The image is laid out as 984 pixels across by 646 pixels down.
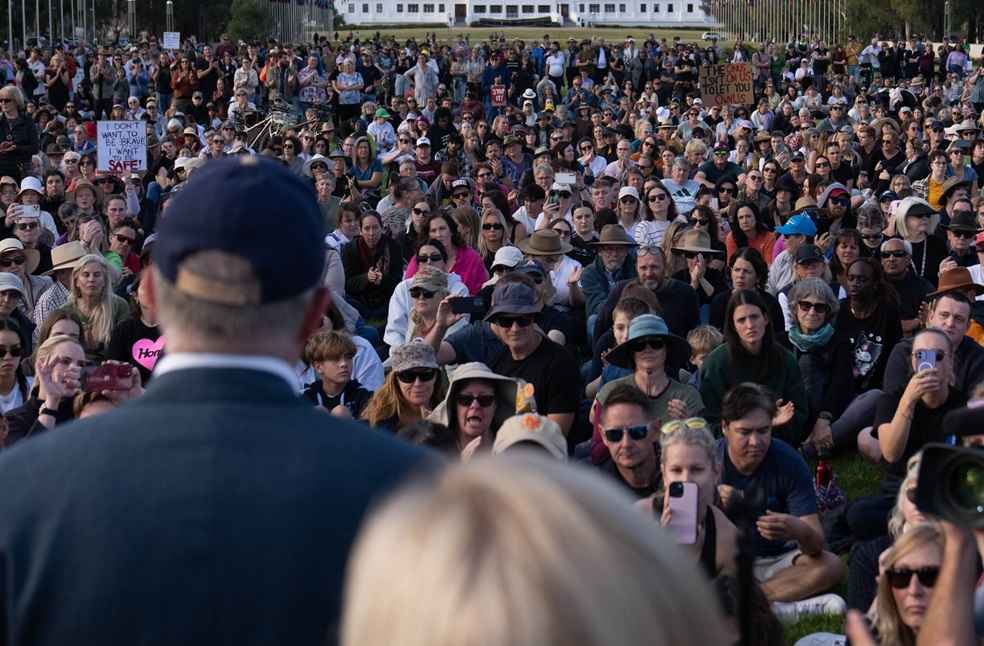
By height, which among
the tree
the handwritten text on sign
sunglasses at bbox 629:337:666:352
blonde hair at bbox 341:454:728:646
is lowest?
sunglasses at bbox 629:337:666:352

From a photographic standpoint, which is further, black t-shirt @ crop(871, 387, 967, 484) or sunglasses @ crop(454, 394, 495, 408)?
black t-shirt @ crop(871, 387, 967, 484)

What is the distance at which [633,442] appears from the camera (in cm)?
689

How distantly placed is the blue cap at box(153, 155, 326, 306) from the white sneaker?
489cm

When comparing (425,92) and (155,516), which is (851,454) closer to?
(155,516)

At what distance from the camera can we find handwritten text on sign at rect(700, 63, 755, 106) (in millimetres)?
27422

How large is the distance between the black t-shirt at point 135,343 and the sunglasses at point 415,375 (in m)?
1.98

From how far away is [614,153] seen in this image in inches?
915

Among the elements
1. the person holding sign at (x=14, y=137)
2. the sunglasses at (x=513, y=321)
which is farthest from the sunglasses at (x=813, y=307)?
the person holding sign at (x=14, y=137)

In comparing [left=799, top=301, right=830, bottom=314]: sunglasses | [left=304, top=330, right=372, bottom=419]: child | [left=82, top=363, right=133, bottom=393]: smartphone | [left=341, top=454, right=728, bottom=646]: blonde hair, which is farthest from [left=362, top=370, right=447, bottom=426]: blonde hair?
[left=341, top=454, right=728, bottom=646]: blonde hair

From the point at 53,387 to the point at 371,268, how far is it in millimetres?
6148

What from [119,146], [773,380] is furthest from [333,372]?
[119,146]

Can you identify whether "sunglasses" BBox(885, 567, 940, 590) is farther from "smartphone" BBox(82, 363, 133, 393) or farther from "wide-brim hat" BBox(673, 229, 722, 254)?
"wide-brim hat" BBox(673, 229, 722, 254)

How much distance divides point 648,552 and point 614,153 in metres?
21.9

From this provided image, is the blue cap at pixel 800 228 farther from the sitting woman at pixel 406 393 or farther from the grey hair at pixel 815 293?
the sitting woman at pixel 406 393
